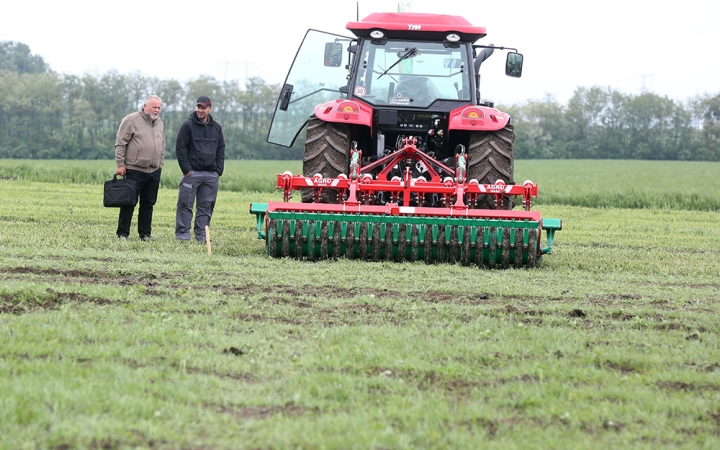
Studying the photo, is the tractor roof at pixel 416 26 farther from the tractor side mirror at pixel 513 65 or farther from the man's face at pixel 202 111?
the man's face at pixel 202 111

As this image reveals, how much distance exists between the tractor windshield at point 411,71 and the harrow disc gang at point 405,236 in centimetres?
163

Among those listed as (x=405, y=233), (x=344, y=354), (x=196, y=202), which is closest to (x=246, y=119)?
(x=196, y=202)

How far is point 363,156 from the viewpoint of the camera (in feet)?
31.3

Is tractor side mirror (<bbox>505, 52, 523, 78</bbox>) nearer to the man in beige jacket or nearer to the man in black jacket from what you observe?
the man in black jacket

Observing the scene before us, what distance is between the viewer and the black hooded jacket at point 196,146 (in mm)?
9523

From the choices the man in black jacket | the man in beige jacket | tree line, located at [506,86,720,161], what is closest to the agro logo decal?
the man in black jacket

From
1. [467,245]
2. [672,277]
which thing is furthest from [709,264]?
[467,245]

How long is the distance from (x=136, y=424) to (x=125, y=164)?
671 cm

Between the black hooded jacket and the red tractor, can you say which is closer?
the red tractor

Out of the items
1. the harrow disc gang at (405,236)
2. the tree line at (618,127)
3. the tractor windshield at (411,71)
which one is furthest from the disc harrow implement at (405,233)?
the tree line at (618,127)

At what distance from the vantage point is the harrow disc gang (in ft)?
25.8

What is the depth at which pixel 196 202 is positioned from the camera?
382 inches

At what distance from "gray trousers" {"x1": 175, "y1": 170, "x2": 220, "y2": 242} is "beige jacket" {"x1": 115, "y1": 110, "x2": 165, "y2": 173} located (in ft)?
1.33

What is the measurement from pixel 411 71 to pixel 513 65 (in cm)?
102
